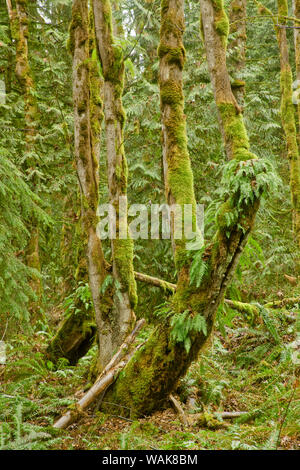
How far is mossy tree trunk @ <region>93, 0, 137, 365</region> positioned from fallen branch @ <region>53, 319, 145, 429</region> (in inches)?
8.8

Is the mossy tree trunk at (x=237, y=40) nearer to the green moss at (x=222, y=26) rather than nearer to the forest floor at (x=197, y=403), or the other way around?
the green moss at (x=222, y=26)

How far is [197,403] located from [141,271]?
16.6ft

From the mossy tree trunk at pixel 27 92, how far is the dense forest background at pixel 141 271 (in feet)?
0.13

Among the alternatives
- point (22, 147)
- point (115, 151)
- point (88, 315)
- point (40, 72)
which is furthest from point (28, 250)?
point (40, 72)

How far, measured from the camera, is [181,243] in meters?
4.54

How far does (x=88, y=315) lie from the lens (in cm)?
627

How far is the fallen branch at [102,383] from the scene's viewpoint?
160 inches

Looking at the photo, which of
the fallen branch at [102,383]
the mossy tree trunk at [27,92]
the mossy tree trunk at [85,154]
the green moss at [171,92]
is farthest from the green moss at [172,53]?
the mossy tree trunk at [27,92]

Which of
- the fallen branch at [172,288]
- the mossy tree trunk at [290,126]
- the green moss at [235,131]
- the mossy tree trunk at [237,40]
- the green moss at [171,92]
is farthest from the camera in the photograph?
the mossy tree trunk at [290,126]

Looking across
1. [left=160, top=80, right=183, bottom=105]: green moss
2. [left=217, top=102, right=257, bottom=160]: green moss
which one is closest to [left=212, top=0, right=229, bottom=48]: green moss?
[left=160, top=80, right=183, bottom=105]: green moss

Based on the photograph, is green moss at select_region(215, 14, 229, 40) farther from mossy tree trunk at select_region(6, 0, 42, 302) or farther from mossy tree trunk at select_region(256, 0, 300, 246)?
mossy tree trunk at select_region(256, 0, 300, 246)

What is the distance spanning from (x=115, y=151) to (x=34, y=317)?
565cm

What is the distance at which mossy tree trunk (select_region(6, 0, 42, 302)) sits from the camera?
30.8ft
